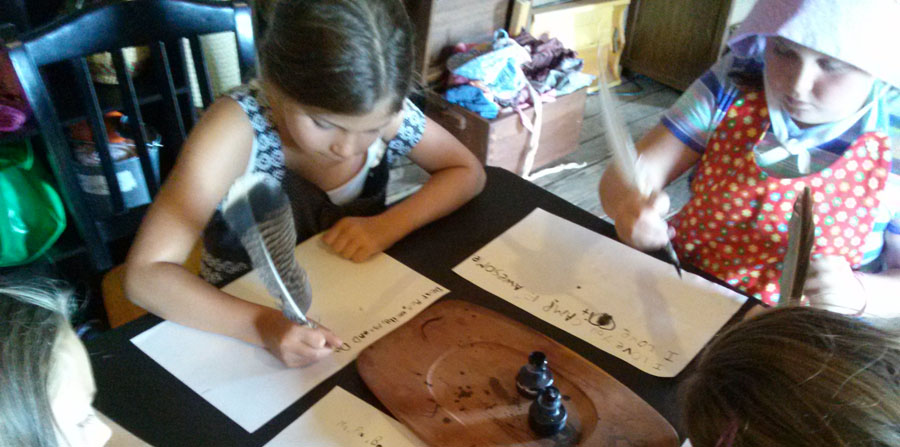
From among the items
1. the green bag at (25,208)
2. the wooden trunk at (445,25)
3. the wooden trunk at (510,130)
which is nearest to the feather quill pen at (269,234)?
the green bag at (25,208)

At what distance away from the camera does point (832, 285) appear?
2.93ft

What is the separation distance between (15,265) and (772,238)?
1.69 m

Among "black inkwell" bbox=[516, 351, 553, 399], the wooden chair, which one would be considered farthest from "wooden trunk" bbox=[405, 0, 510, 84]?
"black inkwell" bbox=[516, 351, 553, 399]

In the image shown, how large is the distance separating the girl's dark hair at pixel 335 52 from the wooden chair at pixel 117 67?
36 cm

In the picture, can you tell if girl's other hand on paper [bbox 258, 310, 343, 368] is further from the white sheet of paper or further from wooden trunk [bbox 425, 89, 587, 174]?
wooden trunk [bbox 425, 89, 587, 174]

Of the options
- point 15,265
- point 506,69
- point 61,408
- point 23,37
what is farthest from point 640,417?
point 506,69

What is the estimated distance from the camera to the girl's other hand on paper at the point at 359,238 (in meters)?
0.94

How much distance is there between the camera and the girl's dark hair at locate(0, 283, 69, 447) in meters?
0.44

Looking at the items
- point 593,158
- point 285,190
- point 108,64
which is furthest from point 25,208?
point 593,158

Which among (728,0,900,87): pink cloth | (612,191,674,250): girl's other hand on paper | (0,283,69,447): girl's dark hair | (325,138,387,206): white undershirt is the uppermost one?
(728,0,900,87): pink cloth

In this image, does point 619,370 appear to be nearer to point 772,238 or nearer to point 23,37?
point 772,238

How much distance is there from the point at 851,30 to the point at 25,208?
1720mm

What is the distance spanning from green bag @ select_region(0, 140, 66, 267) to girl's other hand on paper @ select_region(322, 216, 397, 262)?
1.00m

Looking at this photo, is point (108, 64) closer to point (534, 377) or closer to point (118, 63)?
point (118, 63)
